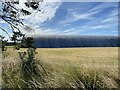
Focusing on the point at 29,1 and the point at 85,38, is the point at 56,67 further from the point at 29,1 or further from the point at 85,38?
the point at 85,38

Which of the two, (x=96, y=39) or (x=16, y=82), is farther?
(x=96, y=39)

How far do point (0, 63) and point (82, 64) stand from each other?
1.67m

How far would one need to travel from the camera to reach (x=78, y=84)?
437 centimetres

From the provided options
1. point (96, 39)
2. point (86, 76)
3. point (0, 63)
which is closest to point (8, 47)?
point (0, 63)

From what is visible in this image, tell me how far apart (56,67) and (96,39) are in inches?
1334

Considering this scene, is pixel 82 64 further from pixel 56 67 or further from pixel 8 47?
pixel 8 47

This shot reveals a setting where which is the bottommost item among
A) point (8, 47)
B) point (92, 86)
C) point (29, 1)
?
point (92, 86)

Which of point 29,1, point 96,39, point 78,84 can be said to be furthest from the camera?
point 96,39

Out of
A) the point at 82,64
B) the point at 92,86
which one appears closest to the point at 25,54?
the point at 82,64

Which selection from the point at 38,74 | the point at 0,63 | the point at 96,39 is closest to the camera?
the point at 38,74

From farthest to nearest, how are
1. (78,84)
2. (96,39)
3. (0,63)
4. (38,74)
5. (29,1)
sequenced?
(96,39), (29,1), (0,63), (38,74), (78,84)

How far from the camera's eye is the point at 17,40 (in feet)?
18.9

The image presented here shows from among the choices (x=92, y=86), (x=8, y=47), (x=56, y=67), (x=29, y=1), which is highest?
(x=29, y=1)

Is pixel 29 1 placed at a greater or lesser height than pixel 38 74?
greater
